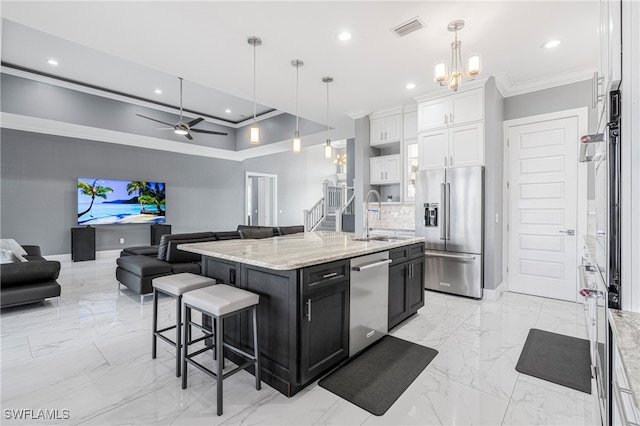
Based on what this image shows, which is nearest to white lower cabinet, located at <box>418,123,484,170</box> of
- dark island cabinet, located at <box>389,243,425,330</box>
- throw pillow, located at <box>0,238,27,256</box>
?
dark island cabinet, located at <box>389,243,425,330</box>

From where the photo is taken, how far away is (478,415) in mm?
1812

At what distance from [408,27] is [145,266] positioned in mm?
4116

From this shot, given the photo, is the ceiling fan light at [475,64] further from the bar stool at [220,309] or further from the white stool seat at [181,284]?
the white stool seat at [181,284]

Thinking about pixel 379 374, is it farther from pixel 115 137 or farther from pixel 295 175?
pixel 295 175

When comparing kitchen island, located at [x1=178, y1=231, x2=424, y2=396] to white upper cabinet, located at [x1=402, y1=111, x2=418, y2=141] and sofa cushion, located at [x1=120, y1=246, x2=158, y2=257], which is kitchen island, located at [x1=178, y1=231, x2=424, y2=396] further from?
white upper cabinet, located at [x1=402, y1=111, x2=418, y2=141]

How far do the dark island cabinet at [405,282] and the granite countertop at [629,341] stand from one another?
2032mm

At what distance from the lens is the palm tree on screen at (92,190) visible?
689 cm

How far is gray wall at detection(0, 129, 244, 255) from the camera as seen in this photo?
20.3 ft

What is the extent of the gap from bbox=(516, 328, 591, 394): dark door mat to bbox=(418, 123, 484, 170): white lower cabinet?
233 cm

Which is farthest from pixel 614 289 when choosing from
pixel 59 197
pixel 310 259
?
pixel 59 197

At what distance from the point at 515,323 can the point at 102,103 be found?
815 cm

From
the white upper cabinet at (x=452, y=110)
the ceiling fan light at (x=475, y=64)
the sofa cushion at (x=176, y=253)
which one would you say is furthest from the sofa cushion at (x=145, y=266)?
the white upper cabinet at (x=452, y=110)

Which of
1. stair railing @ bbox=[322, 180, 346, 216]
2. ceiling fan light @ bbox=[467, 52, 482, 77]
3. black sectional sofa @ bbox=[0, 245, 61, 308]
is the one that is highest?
ceiling fan light @ bbox=[467, 52, 482, 77]

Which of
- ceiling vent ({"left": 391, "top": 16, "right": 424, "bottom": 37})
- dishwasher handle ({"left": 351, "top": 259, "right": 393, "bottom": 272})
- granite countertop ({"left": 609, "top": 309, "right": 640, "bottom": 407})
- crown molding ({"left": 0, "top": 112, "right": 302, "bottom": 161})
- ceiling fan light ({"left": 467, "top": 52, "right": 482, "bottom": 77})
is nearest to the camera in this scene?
granite countertop ({"left": 609, "top": 309, "right": 640, "bottom": 407})
